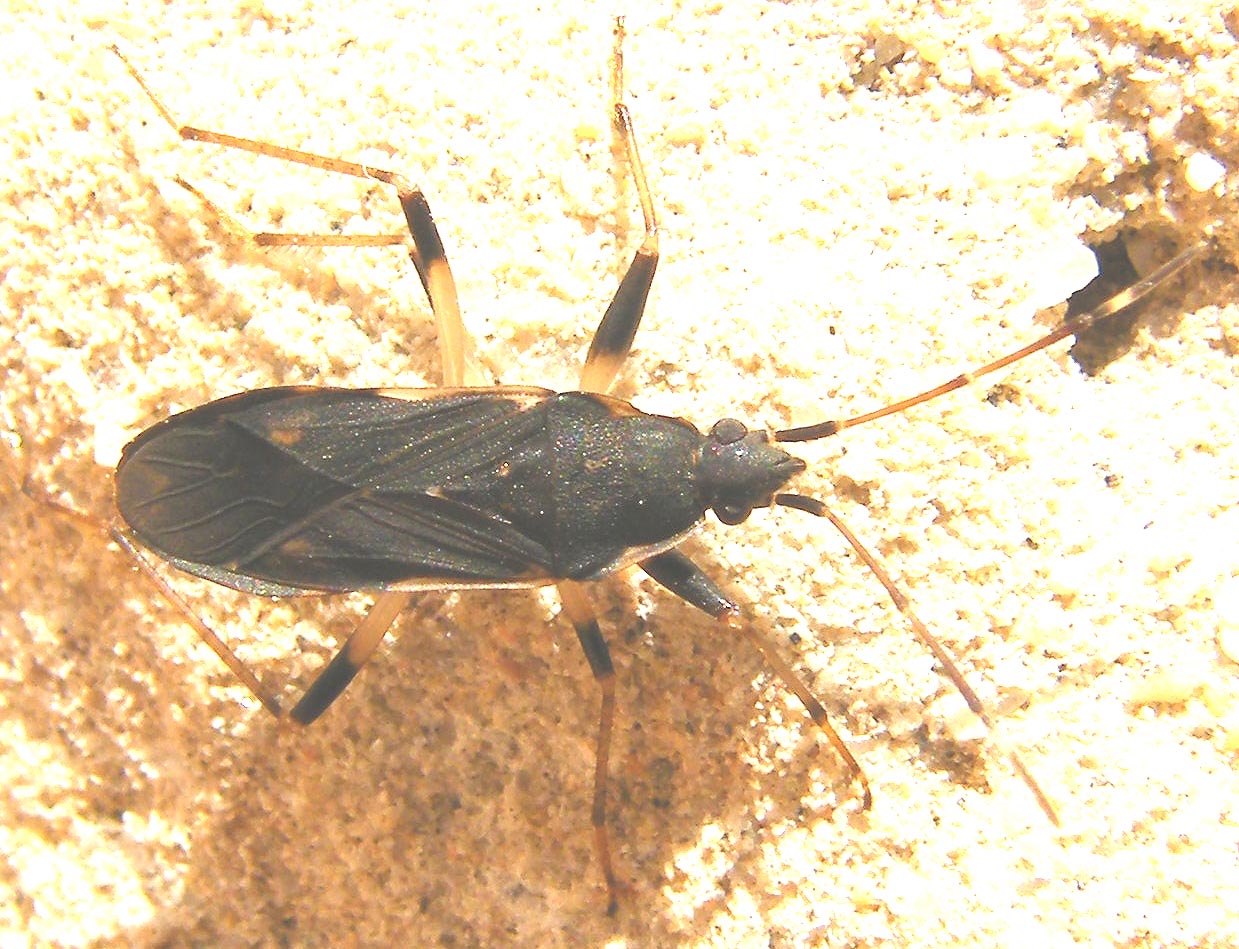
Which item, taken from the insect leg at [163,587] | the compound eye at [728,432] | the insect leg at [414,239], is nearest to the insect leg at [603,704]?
the compound eye at [728,432]

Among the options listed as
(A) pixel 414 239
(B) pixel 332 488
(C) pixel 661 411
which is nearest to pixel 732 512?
(C) pixel 661 411

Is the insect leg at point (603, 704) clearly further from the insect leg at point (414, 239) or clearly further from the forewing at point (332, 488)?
the insect leg at point (414, 239)

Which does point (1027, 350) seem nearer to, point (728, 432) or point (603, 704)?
point (728, 432)

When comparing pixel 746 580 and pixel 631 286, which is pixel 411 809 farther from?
pixel 631 286

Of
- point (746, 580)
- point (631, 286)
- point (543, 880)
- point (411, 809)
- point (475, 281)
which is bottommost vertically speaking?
point (543, 880)

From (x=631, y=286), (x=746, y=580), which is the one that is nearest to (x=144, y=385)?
(x=631, y=286)

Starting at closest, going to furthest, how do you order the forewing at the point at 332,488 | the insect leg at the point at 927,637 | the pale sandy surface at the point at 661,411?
the insect leg at the point at 927,637, the forewing at the point at 332,488, the pale sandy surface at the point at 661,411

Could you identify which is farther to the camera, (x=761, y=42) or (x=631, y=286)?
(x=761, y=42)
